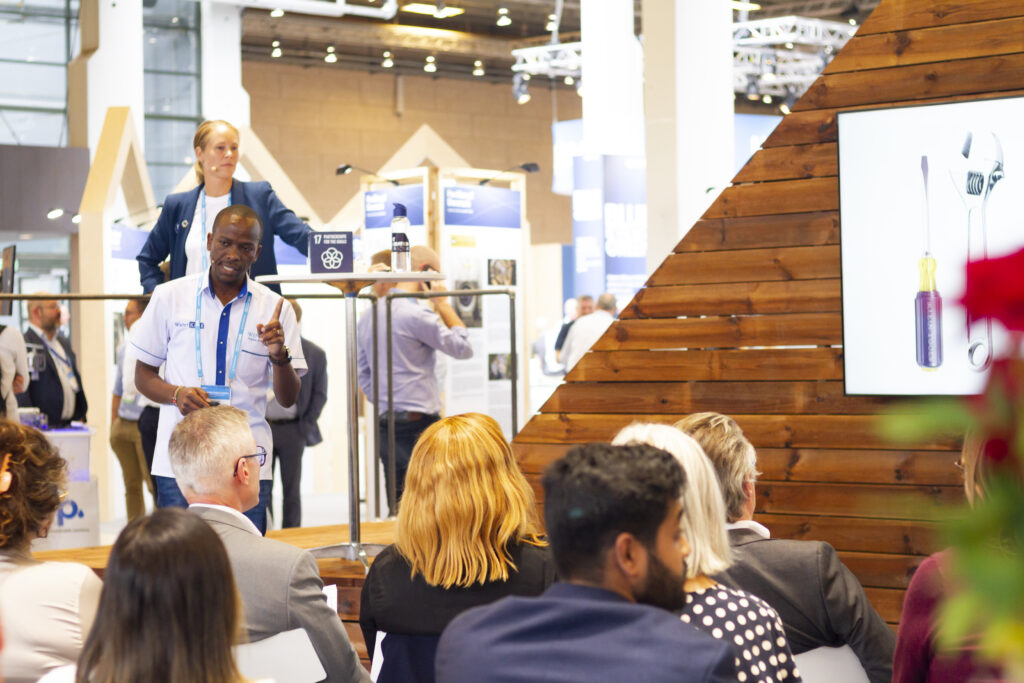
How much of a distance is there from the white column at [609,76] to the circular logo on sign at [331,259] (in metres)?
5.37

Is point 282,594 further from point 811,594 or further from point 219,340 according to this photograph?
point 219,340

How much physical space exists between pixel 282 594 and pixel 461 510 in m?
0.37

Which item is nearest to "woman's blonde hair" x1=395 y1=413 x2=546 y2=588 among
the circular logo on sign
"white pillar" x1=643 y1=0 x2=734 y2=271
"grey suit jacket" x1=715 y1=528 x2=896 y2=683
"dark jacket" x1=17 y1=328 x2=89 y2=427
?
"grey suit jacket" x1=715 y1=528 x2=896 y2=683

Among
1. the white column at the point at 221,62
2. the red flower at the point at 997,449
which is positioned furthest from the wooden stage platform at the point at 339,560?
the white column at the point at 221,62

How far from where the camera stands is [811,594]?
218 cm

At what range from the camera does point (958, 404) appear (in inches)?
18.5

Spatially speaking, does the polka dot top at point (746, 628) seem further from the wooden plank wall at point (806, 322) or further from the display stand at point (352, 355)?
the wooden plank wall at point (806, 322)

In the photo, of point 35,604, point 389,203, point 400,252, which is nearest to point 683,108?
point 400,252

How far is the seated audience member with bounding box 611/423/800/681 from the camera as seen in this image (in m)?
1.74

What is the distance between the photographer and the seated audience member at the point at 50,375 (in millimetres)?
5840

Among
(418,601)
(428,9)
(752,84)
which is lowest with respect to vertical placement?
(418,601)

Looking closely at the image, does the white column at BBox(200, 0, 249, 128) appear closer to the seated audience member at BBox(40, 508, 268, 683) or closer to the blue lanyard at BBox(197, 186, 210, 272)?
the blue lanyard at BBox(197, 186, 210, 272)

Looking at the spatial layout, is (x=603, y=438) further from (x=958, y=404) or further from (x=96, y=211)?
(x=96, y=211)

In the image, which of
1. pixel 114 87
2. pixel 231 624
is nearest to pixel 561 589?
pixel 231 624
